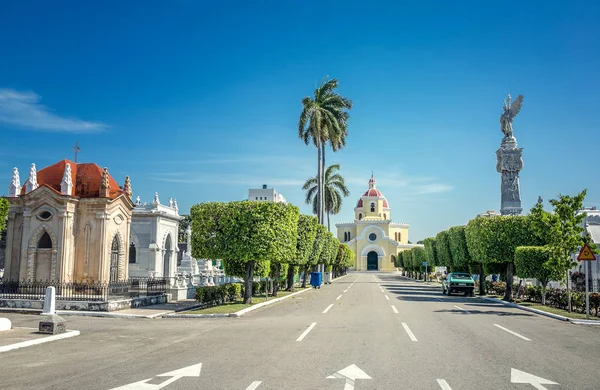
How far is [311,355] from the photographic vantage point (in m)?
11.9

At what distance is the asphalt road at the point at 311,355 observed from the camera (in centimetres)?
932

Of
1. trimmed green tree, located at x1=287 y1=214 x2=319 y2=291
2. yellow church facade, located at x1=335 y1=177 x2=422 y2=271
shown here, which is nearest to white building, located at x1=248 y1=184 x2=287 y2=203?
yellow church facade, located at x1=335 y1=177 x2=422 y2=271

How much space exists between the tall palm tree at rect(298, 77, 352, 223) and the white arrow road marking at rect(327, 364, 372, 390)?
131 ft

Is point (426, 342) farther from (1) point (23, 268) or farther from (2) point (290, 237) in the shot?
(1) point (23, 268)

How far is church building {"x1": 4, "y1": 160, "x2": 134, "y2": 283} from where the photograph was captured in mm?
26172

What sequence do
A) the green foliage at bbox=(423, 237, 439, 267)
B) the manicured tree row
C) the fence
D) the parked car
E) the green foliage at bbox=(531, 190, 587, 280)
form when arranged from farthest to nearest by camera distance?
the green foliage at bbox=(423, 237, 439, 267)
the parked car
the manicured tree row
the green foliage at bbox=(531, 190, 587, 280)
the fence

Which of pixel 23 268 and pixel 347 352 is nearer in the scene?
pixel 347 352

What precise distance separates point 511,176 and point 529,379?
42932mm

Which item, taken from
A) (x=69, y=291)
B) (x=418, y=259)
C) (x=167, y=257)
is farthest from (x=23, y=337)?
(x=418, y=259)

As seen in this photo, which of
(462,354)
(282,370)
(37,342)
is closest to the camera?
(282,370)

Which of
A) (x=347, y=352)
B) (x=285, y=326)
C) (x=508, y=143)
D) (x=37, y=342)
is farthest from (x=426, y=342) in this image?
(x=508, y=143)

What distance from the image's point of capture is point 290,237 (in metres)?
29.6

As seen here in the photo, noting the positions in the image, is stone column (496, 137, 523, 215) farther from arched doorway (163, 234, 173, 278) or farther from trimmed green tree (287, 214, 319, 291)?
arched doorway (163, 234, 173, 278)

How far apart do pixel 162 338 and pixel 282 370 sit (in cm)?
616
